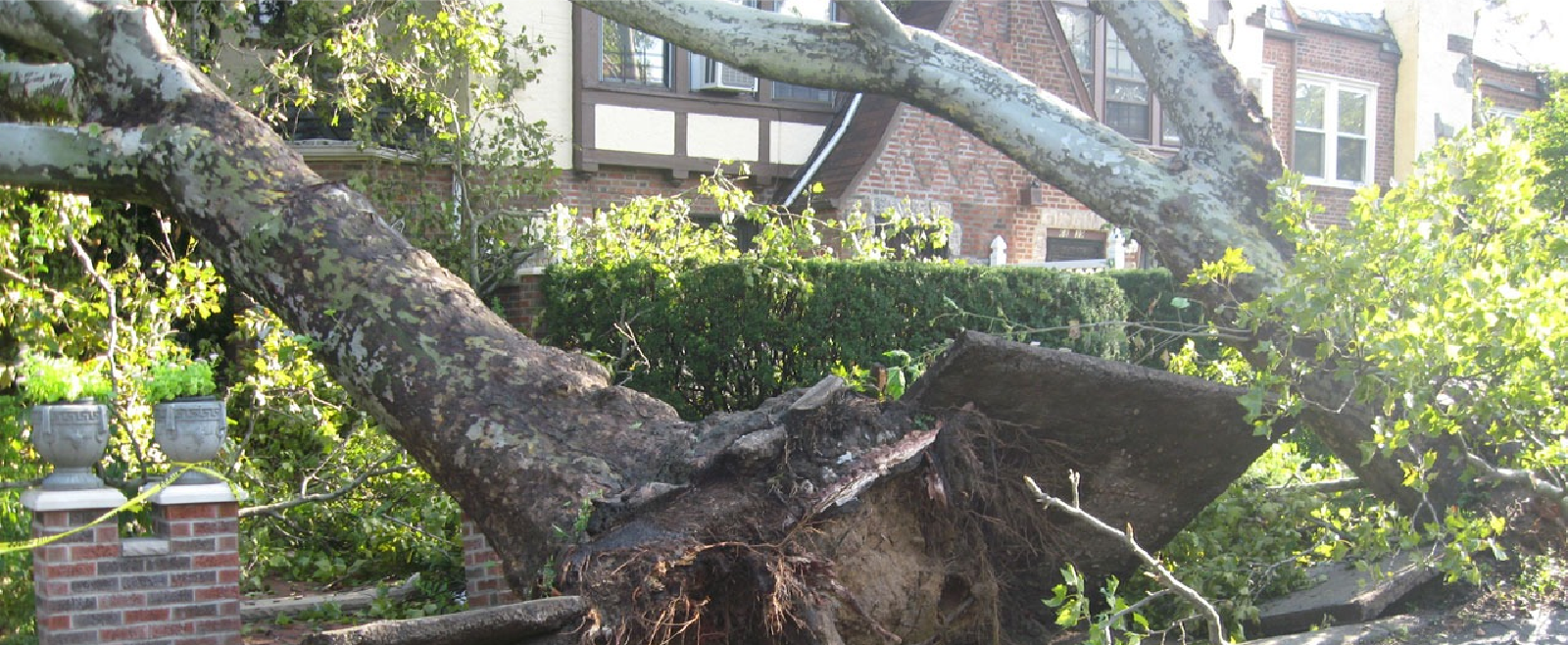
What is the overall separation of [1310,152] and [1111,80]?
4.59 metres

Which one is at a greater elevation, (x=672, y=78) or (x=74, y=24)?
(x=672, y=78)

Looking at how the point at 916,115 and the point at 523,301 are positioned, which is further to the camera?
the point at 916,115

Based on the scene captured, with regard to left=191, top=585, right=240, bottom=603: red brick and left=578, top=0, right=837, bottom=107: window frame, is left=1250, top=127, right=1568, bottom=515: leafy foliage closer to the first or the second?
left=191, top=585, right=240, bottom=603: red brick

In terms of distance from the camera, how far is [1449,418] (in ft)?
14.6

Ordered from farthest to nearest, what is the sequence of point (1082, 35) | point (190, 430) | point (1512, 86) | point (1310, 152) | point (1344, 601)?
point (1512, 86)
point (1310, 152)
point (1082, 35)
point (1344, 601)
point (190, 430)

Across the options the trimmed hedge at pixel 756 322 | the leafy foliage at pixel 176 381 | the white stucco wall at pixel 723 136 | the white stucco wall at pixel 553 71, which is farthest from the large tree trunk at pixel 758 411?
the white stucco wall at pixel 723 136

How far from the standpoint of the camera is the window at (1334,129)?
62.7 feet

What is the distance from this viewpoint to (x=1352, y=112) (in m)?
19.7

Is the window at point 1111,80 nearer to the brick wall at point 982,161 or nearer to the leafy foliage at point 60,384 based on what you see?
the brick wall at point 982,161

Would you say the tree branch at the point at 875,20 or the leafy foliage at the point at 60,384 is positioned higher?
the tree branch at the point at 875,20

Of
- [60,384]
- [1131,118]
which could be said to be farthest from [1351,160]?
[60,384]

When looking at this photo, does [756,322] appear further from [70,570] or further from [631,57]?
[631,57]

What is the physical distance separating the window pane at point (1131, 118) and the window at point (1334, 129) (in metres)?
3.35

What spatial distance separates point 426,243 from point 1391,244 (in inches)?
308
